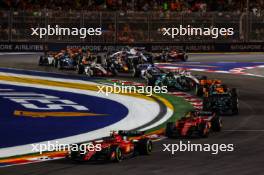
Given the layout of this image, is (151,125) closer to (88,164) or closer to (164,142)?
(164,142)

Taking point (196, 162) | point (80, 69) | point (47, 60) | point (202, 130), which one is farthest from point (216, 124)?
point (47, 60)

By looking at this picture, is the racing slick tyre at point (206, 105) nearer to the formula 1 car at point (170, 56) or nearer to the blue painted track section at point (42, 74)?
the blue painted track section at point (42, 74)

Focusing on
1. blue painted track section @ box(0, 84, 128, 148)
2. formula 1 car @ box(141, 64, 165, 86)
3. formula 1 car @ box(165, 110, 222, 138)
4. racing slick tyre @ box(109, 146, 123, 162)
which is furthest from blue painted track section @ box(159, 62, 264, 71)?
racing slick tyre @ box(109, 146, 123, 162)

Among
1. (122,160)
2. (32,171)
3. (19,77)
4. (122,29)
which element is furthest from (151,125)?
(122,29)

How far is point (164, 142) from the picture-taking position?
2192 centimetres

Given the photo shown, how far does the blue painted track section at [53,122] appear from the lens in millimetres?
22953

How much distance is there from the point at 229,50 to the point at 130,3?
6850 mm

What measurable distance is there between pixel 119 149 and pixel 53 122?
6920mm

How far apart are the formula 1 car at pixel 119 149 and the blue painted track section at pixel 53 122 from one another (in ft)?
10.3

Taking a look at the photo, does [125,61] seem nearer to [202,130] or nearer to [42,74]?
[42,74]

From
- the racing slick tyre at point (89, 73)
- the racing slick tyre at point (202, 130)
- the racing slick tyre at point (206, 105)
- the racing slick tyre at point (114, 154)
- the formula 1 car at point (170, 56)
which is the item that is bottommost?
the formula 1 car at point (170, 56)

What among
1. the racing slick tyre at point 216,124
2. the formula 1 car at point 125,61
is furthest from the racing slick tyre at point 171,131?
the formula 1 car at point 125,61

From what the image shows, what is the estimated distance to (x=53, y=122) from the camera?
25.6 metres

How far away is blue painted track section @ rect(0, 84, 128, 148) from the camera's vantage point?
23.0m
